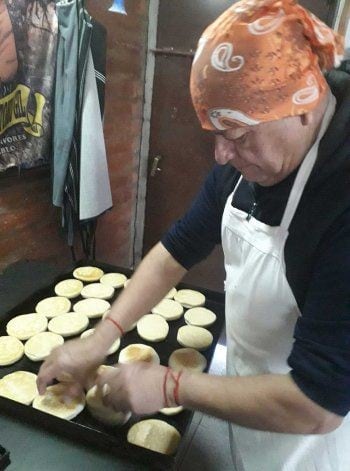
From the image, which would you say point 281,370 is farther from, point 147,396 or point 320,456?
point 147,396

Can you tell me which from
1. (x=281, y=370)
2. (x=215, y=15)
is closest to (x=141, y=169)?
(x=215, y=15)

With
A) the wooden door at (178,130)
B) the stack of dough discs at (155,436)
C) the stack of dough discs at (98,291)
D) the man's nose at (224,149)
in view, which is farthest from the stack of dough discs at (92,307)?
the wooden door at (178,130)

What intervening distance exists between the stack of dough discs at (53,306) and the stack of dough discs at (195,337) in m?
0.48

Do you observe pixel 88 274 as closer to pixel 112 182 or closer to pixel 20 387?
pixel 20 387

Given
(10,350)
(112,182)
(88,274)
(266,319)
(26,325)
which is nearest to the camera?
(266,319)

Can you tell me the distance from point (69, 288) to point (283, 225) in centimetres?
107

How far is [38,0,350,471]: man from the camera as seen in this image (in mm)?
699

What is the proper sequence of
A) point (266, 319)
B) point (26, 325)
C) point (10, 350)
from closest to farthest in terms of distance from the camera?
point (266, 319) < point (10, 350) < point (26, 325)

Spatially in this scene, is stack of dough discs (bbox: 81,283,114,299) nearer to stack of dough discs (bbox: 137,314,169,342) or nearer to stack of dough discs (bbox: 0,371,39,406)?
stack of dough discs (bbox: 137,314,169,342)

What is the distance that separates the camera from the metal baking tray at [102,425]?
2.78 ft

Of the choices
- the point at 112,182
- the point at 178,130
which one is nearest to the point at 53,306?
the point at 112,182

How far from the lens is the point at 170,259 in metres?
1.23

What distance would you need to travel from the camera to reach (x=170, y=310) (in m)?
1.57

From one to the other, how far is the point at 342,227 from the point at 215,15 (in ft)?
7.83
